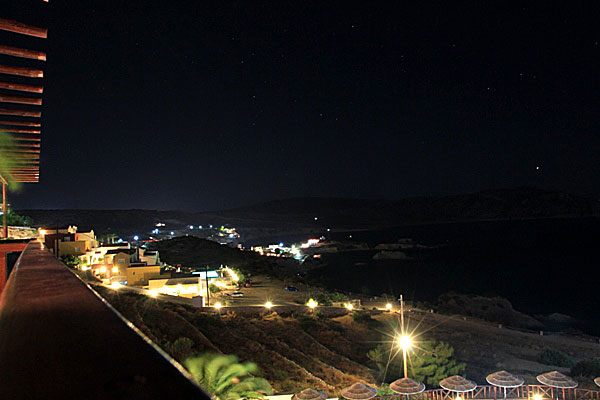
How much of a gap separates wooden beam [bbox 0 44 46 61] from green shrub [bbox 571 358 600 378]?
55.7ft

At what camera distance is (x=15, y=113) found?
7.33 ft

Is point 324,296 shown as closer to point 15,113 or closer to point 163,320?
point 163,320

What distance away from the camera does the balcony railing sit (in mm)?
481

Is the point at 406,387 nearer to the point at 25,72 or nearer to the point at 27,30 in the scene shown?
the point at 25,72

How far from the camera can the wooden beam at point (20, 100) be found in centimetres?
208

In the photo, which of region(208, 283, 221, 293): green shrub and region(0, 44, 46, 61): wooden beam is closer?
region(0, 44, 46, 61): wooden beam

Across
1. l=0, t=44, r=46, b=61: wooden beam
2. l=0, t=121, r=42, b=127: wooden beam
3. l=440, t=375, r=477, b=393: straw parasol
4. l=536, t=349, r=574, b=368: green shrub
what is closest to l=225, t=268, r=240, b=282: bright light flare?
l=536, t=349, r=574, b=368: green shrub

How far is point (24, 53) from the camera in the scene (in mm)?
1850

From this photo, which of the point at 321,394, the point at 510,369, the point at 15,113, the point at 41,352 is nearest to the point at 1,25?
the point at 15,113

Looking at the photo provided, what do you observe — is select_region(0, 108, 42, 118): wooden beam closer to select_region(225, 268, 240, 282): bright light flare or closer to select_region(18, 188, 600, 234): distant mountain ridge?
select_region(225, 268, 240, 282): bright light flare

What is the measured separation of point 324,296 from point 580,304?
21.8 m

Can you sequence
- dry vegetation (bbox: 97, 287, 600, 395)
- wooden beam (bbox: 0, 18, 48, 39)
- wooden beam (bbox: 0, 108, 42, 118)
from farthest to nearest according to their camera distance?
dry vegetation (bbox: 97, 287, 600, 395) < wooden beam (bbox: 0, 108, 42, 118) < wooden beam (bbox: 0, 18, 48, 39)

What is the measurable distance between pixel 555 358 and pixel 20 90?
19.3 m

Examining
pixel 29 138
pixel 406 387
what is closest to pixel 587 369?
pixel 406 387
